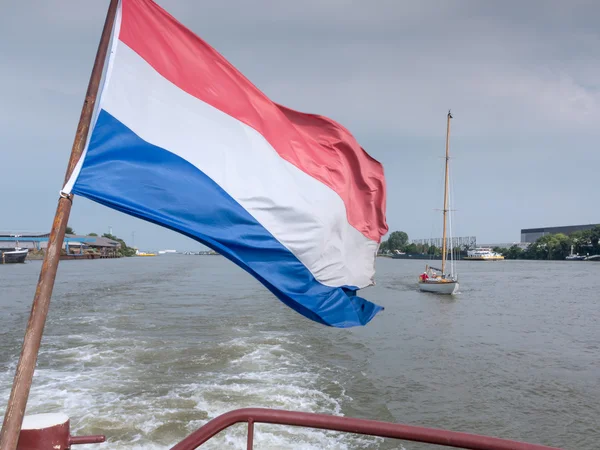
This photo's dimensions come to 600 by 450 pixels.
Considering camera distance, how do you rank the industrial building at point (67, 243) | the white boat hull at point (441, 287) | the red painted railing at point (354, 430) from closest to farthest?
the red painted railing at point (354, 430)
the white boat hull at point (441, 287)
the industrial building at point (67, 243)

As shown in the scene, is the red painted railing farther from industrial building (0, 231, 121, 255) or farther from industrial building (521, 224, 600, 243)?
industrial building (521, 224, 600, 243)

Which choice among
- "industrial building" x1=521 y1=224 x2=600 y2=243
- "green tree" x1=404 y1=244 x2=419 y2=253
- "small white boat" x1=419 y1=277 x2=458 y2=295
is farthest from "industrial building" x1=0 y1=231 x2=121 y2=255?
"industrial building" x1=521 y1=224 x2=600 y2=243

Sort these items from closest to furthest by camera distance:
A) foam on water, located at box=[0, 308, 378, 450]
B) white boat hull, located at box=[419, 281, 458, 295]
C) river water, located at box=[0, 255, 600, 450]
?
1. foam on water, located at box=[0, 308, 378, 450]
2. river water, located at box=[0, 255, 600, 450]
3. white boat hull, located at box=[419, 281, 458, 295]

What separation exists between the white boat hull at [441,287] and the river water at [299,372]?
11259 millimetres

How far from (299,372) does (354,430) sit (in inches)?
371

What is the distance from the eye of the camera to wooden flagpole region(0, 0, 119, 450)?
2230 millimetres

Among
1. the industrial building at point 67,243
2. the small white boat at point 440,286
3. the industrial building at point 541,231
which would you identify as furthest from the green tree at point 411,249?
the small white boat at point 440,286

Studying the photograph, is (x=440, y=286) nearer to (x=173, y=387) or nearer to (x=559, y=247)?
(x=173, y=387)

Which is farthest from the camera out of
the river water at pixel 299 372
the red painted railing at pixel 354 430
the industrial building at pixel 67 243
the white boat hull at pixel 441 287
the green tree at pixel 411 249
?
the green tree at pixel 411 249

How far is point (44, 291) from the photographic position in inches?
92.1

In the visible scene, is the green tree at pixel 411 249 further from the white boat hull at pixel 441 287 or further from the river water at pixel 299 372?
the river water at pixel 299 372

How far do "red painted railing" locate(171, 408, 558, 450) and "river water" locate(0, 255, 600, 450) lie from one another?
4988mm

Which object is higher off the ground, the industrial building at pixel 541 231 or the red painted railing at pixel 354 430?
the industrial building at pixel 541 231

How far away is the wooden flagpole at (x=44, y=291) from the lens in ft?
7.32
